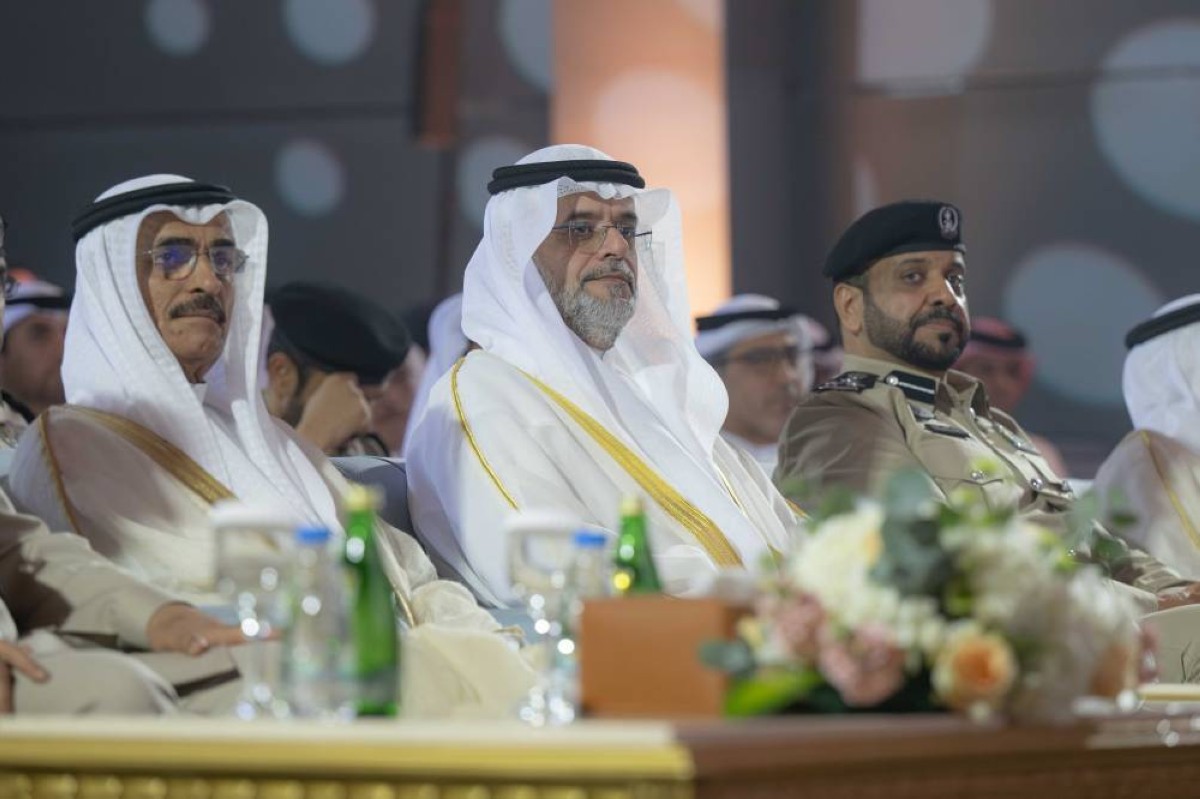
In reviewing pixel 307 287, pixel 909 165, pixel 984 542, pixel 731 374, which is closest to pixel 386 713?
pixel 984 542

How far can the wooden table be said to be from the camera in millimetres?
2680

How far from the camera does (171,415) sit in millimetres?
4789

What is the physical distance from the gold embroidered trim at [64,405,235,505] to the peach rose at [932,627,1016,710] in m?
2.09

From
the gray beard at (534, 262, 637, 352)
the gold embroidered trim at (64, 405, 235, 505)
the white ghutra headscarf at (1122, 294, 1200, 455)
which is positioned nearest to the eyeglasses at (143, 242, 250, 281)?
the gold embroidered trim at (64, 405, 235, 505)

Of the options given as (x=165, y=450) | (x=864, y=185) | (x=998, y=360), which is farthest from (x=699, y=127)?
(x=165, y=450)

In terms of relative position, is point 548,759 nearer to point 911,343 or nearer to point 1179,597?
point 1179,597

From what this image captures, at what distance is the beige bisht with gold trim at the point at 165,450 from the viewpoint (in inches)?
176

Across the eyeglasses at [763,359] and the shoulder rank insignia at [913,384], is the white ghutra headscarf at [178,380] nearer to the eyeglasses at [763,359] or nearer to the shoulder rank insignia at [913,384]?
the shoulder rank insignia at [913,384]

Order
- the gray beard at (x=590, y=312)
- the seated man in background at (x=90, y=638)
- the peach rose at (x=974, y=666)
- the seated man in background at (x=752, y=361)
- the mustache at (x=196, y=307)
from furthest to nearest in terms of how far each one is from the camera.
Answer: the seated man in background at (x=752, y=361) < the gray beard at (x=590, y=312) < the mustache at (x=196, y=307) < the seated man in background at (x=90, y=638) < the peach rose at (x=974, y=666)

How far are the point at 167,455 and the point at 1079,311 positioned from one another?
6630mm

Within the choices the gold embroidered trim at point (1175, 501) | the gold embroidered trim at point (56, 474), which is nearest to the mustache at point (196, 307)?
the gold embroidered trim at point (56, 474)

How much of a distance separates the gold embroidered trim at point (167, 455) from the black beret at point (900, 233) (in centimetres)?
228

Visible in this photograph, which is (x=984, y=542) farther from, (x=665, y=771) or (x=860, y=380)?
(x=860, y=380)

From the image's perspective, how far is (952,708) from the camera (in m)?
3.09
